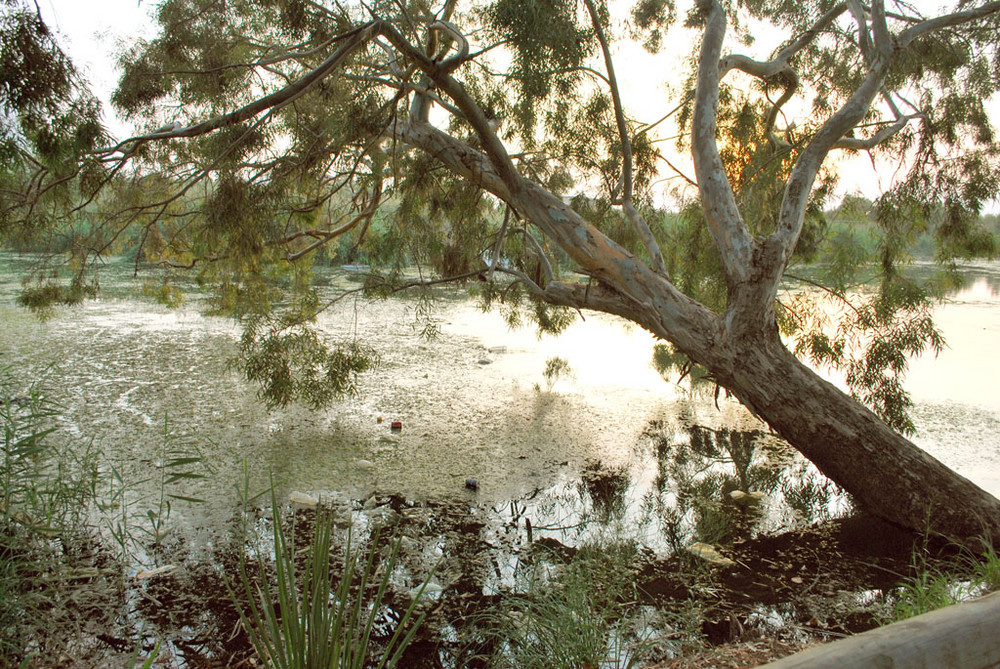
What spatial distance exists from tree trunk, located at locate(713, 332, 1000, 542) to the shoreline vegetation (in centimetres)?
16

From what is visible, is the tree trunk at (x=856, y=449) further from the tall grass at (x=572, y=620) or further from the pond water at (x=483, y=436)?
the tall grass at (x=572, y=620)

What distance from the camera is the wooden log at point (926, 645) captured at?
108cm

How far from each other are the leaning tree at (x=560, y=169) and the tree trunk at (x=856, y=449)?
1 centimetres

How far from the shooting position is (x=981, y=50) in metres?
5.04

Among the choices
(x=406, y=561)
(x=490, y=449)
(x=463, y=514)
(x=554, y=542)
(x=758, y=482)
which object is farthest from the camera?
(x=490, y=449)

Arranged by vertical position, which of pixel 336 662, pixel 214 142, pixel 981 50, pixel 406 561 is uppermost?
pixel 981 50

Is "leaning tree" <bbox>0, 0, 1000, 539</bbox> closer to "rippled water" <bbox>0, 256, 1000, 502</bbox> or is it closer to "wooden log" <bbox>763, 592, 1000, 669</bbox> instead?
"rippled water" <bbox>0, 256, 1000, 502</bbox>

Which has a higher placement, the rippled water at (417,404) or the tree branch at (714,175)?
the tree branch at (714,175)

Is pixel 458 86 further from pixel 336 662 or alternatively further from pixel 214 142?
pixel 336 662

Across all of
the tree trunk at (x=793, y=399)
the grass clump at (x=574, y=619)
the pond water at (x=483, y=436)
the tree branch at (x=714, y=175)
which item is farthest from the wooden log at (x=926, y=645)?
the tree branch at (x=714, y=175)

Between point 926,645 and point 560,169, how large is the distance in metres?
5.42

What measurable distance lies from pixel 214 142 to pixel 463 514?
9.33 ft

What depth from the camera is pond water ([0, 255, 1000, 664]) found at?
3629mm

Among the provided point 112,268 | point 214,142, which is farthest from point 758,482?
point 112,268
